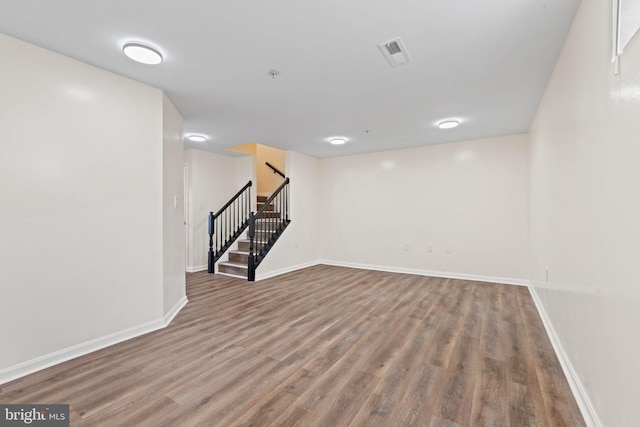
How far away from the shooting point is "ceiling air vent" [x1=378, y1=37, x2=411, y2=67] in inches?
82.6

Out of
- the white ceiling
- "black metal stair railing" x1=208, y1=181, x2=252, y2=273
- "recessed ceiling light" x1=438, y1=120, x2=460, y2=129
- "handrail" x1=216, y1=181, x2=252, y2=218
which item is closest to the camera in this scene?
the white ceiling

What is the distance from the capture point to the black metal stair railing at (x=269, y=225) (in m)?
5.07

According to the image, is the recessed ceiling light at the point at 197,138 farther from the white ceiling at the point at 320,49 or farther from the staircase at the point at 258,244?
the staircase at the point at 258,244

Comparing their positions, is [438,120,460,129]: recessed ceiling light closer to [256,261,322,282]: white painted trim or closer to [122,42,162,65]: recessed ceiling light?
[122,42,162,65]: recessed ceiling light

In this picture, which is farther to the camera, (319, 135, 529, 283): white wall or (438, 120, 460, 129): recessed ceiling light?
(319, 135, 529, 283): white wall

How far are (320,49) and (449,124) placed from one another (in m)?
2.62

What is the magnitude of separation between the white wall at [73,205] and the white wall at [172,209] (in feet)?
0.43

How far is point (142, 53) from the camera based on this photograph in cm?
220

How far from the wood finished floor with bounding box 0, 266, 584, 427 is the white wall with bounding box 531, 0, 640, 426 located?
1.30 ft

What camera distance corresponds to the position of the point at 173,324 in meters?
2.92

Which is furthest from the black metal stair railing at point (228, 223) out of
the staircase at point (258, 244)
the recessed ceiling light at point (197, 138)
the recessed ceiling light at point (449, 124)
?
the recessed ceiling light at point (449, 124)

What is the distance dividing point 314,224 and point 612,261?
5.45 metres

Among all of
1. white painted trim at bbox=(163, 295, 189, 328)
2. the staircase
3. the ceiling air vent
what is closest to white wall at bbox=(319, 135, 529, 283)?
the staircase

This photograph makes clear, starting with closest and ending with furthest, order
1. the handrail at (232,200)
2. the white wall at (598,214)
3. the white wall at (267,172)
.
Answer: the white wall at (598,214)
the handrail at (232,200)
the white wall at (267,172)
